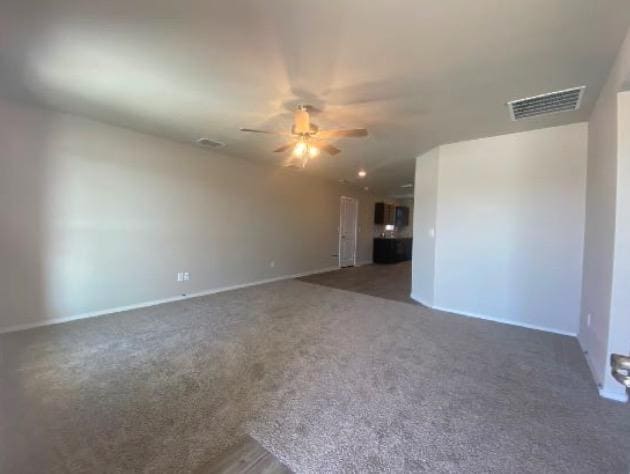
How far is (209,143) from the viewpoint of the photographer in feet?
14.3

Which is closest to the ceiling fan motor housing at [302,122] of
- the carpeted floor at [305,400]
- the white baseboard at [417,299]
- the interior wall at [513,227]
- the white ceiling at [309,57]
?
the white ceiling at [309,57]

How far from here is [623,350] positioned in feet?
7.09

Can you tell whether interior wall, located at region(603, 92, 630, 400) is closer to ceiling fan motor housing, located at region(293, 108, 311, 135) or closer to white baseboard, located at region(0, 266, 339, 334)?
ceiling fan motor housing, located at region(293, 108, 311, 135)

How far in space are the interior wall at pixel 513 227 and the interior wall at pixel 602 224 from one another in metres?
0.21

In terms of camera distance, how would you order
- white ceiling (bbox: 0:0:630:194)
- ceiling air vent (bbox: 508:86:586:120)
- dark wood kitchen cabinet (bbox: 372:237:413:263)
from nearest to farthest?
white ceiling (bbox: 0:0:630:194), ceiling air vent (bbox: 508:86:586:120), dark wood kitchen cabinet (bbox: 372:237:413:263)

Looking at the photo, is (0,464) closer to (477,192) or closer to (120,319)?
(120,319)

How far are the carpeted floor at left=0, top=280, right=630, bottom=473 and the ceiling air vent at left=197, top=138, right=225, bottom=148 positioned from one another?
8.66 ft

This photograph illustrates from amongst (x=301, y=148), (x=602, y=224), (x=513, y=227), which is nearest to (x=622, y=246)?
(x=602, y=224)

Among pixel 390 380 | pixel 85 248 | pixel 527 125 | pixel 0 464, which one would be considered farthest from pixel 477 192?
pixel 85 248

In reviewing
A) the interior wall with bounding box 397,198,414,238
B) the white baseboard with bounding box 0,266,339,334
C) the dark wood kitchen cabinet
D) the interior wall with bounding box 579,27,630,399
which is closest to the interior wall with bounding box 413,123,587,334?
the interior wall with bounding box 579,27,630,399

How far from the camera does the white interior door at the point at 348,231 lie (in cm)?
794

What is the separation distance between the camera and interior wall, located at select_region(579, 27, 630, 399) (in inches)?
83.1

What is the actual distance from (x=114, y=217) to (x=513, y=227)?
5325 millimetres

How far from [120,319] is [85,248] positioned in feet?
3.30
